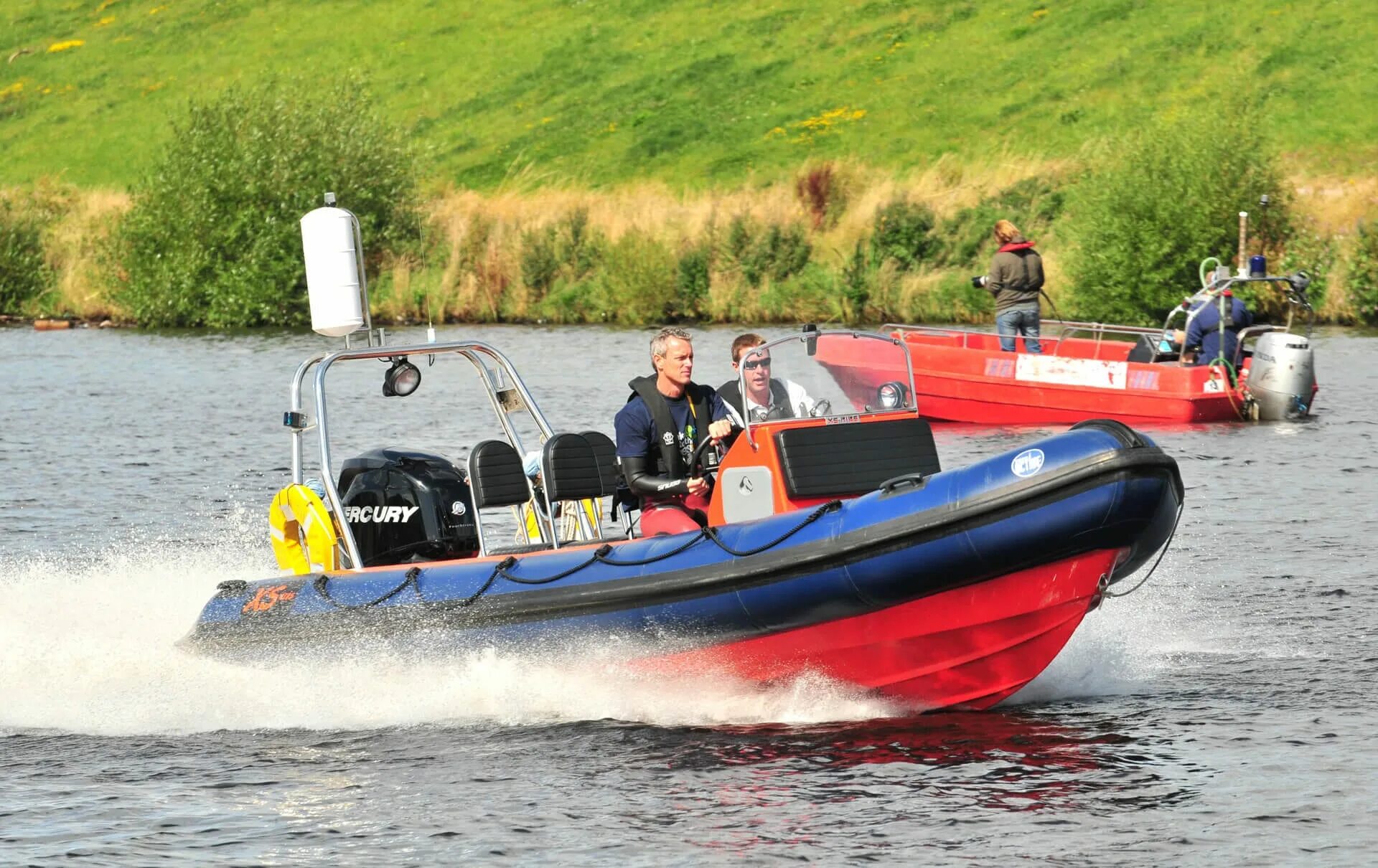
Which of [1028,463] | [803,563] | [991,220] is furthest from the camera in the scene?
[991,220]

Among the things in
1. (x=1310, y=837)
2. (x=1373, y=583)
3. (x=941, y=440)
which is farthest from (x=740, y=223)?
(x=1310, y=837)

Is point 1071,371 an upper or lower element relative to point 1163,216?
lower

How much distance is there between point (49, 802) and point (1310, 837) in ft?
14.7

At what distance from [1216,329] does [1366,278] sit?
368 inches

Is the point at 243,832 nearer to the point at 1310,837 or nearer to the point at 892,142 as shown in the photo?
the point at 1310,837

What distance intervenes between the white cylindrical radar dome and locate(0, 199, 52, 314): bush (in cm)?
2703

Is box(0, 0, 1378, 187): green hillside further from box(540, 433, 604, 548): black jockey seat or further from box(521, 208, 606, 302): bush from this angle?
box(540, 433, 604, 548): black jockey seat

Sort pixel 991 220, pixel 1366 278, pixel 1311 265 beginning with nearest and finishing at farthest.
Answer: pixel 1366 278
pixel 1311 265
pixel 991 220

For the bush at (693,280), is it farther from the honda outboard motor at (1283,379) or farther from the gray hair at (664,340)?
the gray hair at (664,340)

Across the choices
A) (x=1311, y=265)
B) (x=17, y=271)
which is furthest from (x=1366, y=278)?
(x=17, y=271)

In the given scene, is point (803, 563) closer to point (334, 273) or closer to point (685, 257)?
point (334, 273)

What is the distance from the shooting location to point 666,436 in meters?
7.89

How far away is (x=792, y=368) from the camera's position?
25.8 ft

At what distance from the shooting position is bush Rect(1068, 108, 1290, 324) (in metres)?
26.2
